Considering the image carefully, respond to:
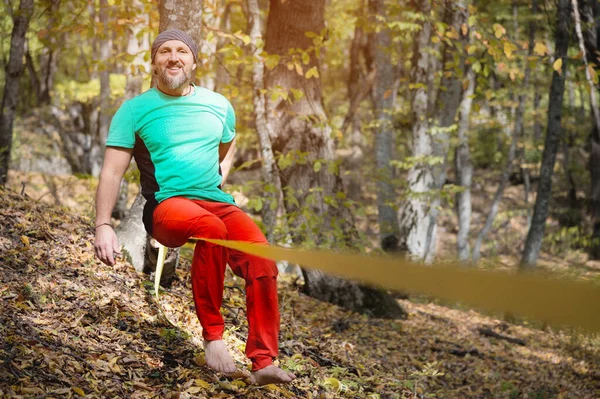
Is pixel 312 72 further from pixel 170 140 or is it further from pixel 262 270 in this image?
pixel 262 270

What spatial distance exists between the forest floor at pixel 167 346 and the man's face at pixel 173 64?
61.0 inches

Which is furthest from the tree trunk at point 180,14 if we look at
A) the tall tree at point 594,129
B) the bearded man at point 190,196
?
the tall tree at point 594,129

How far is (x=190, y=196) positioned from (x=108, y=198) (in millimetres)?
435

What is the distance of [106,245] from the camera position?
2.96 metres

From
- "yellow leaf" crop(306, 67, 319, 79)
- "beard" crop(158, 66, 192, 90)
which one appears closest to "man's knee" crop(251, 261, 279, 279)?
"beard" crop(158, 66, 192, 90)

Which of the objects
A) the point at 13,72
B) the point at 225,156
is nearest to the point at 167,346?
the point at 225,156

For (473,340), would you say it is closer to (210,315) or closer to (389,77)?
(210,315)

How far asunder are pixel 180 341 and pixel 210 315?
28.0 inches

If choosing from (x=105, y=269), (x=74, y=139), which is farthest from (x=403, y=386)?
(x=74, y=139)

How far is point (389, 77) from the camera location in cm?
1318

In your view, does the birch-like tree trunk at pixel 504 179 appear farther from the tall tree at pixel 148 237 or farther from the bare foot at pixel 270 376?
the bare foot at pixel 270 376

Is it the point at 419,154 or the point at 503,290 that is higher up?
the point at 419,154

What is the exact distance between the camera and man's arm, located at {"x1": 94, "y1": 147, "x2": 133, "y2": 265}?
2.97 metres

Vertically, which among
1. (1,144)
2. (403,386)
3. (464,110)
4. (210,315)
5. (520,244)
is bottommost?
(520,244)
